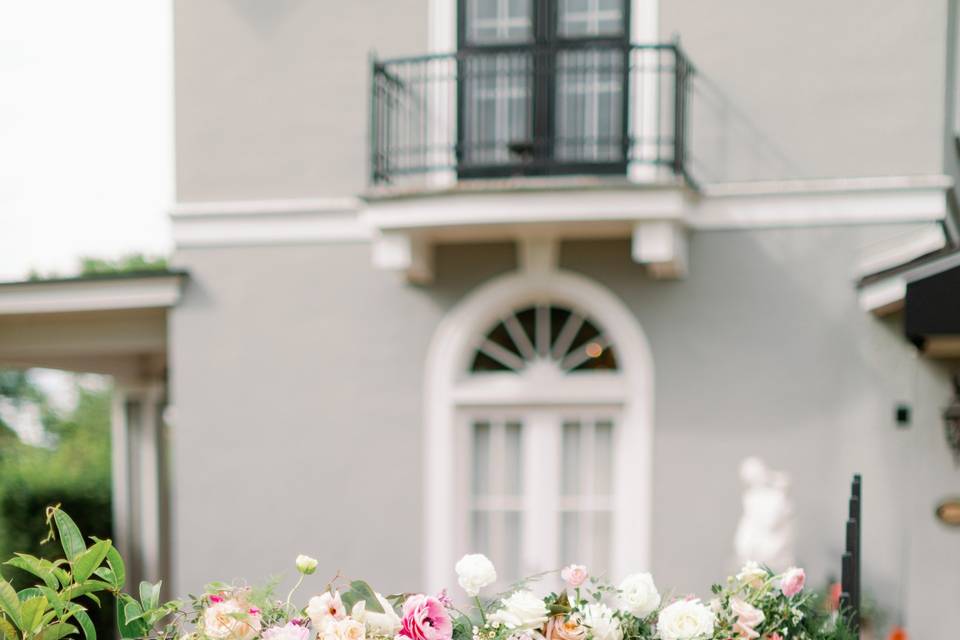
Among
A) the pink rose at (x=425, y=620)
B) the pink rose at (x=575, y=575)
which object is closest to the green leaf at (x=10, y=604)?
the pink rose at (x=425, y=620)

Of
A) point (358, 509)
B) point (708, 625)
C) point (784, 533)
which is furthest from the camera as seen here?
point (358, 509)

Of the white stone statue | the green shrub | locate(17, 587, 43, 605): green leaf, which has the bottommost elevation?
the green shrub

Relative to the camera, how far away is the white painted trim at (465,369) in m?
7.26

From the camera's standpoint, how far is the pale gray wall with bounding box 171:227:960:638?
22.4 ft

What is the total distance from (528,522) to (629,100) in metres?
3.23

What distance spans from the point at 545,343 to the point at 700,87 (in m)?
2.20

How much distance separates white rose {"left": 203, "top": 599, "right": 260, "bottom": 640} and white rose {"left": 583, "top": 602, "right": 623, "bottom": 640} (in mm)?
780

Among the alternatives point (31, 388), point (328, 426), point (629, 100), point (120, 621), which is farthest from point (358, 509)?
point (31, 388)

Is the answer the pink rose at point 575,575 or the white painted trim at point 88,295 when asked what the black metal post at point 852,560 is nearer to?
the pink rose at point 575,575

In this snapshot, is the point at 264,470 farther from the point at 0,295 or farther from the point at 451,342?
the point at 0,295

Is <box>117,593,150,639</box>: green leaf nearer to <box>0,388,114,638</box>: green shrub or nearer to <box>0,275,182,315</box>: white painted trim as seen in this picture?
<box>0,275,182,315</box>: white painted trim

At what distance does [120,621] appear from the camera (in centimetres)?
234

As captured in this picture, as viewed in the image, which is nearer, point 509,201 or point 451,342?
point 509,201

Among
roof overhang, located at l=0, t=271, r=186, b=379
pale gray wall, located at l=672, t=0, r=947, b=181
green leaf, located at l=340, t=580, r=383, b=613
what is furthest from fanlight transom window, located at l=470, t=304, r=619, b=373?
green leaf, located at l=340, t=580, r=383, b=613
